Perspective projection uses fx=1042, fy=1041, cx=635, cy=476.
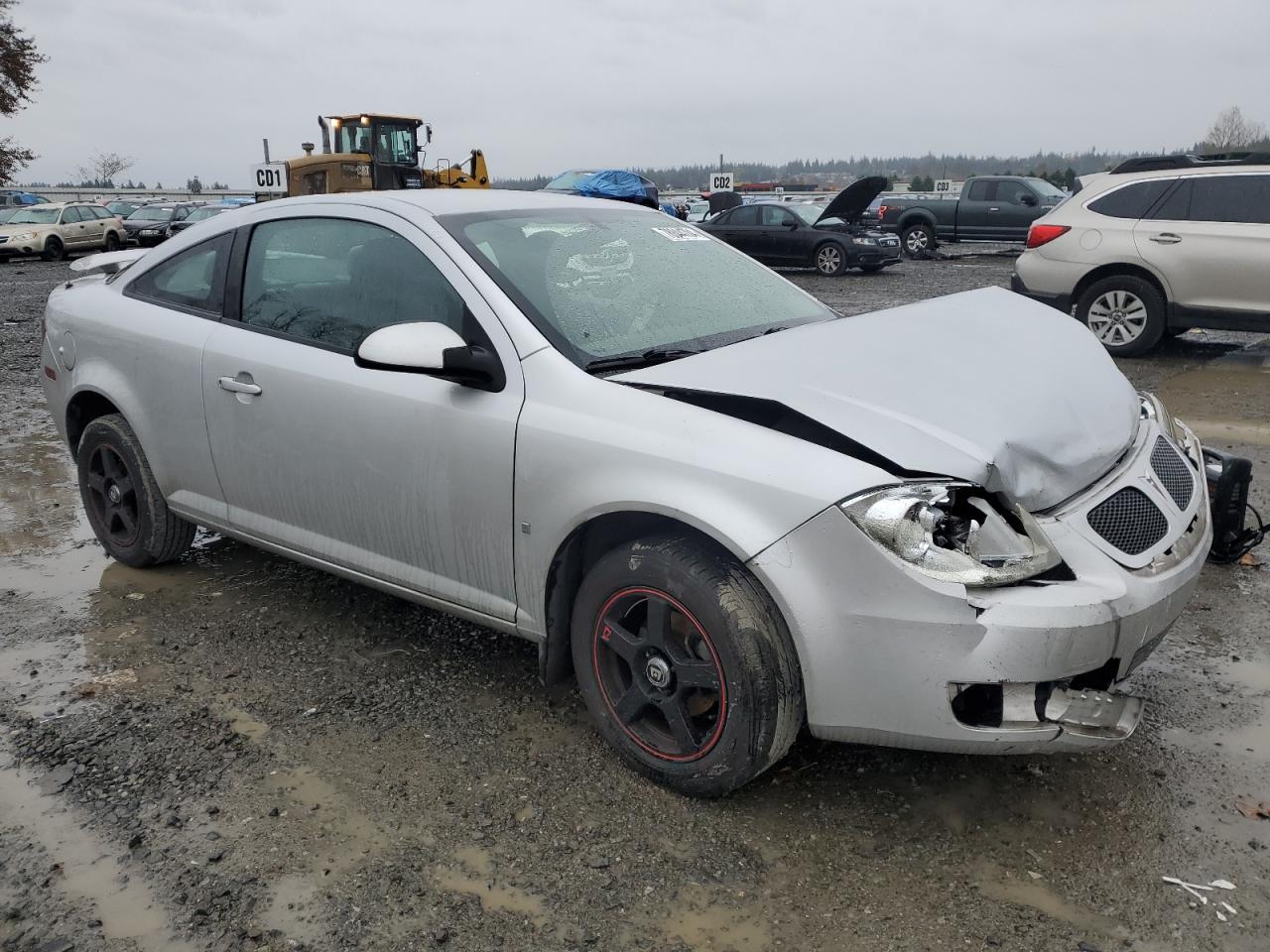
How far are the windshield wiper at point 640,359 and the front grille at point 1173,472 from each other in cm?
136

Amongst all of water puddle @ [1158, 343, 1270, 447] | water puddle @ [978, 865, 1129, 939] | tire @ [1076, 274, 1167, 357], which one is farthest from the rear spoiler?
tire @ [1076, 274, 1167, 357]

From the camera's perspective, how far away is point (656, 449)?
265cm

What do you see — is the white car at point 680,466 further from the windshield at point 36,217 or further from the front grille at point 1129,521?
the windshield at point 36,217

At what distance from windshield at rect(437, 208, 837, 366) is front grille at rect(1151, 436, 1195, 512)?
3.98 ft

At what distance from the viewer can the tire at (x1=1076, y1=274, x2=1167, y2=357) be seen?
Result: 29.7 feet

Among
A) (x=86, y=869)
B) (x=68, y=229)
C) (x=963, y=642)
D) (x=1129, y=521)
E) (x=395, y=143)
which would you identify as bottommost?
(x=86, y=869)

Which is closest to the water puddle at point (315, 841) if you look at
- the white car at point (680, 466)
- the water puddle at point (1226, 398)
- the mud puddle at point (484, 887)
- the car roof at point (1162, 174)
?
the mud puddle at point (484, 887)

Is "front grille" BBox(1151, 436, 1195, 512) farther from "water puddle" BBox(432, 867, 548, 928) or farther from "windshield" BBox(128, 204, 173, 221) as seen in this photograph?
"windshield" BBox(128, 204, 173, 221)

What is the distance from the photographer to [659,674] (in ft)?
9.03

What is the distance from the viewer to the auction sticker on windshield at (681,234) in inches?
152

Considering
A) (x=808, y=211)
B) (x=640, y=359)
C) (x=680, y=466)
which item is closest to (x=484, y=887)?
(x=680, y=466)

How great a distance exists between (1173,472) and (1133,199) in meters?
7.26

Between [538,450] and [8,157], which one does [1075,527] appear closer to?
[538,450]

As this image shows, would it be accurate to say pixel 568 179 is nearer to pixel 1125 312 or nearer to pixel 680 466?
pixel 1125 312
